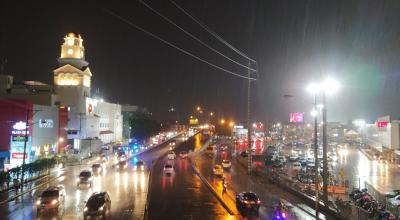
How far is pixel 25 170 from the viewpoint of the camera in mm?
38125

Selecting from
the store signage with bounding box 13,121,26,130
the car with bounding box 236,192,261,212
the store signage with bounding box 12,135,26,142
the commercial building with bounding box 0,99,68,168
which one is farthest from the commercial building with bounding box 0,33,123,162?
the car with bounding box 236,192,261,212

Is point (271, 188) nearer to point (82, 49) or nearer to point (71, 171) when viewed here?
point (71, 171)

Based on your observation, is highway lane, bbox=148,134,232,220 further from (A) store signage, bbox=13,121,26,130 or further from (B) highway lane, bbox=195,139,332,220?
(A) store signage, bbox=13,121,26,130

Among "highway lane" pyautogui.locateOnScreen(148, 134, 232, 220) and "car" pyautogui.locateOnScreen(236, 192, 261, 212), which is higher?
"car" pyautogui.locateOnScreen(236, 192, 261, 212)

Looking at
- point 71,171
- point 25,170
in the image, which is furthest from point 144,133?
point 25,170

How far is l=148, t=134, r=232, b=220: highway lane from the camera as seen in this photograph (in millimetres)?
23827

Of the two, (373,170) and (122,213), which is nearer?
(122,213)

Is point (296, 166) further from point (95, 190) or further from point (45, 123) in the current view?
point (95, 190)

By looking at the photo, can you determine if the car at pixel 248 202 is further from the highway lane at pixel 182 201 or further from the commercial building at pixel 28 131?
the commercial building at pixel 28 131

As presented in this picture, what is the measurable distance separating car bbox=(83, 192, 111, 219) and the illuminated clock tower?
2205 inches

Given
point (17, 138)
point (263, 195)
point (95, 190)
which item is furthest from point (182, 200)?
point (17, 138)

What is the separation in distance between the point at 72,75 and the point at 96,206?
200 feet

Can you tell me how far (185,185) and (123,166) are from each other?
55.3 feet

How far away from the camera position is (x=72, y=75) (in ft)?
257
